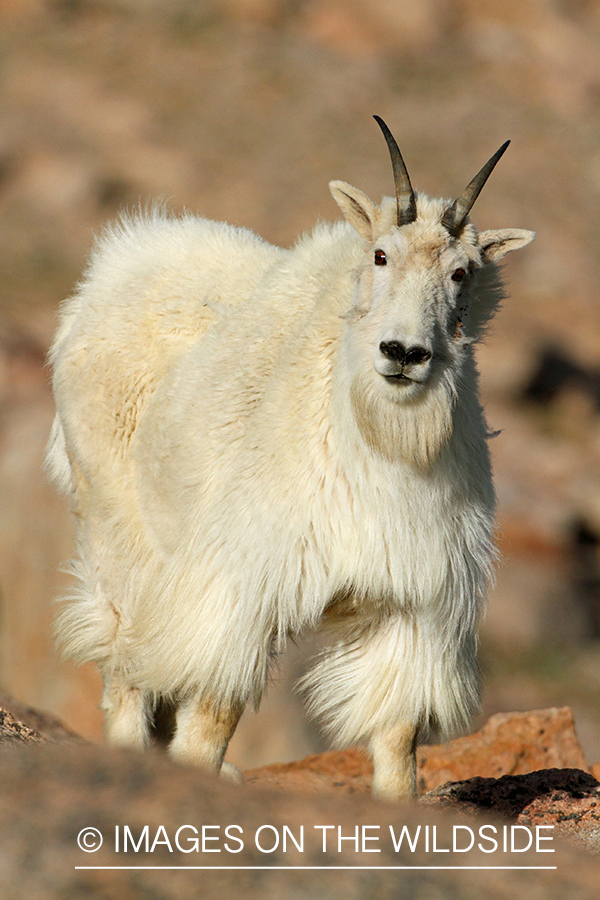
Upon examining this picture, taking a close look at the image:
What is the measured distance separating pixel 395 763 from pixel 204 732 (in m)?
0.74

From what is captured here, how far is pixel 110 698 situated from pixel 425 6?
24.1 m

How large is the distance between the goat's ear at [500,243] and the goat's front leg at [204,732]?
1965 millimetres

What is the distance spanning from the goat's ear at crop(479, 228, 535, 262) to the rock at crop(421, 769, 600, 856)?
2.15 m

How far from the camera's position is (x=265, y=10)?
82.3 feet

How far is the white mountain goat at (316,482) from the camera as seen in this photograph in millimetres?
3828

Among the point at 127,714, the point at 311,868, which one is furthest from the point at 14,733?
the point at 311,868

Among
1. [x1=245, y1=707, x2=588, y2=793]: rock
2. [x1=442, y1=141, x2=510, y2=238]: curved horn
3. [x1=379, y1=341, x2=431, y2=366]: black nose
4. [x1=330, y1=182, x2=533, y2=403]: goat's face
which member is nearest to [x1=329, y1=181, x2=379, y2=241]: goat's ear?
[x1=330, y1=182, x2=533, y2=403]: goat's face

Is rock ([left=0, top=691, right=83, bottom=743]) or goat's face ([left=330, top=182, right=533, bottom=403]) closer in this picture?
goat's face ([left=330, top=182, right=533, bottom=403])

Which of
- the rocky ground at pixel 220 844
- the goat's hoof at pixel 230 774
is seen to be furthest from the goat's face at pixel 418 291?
the goat's hoof at pixel 230 774

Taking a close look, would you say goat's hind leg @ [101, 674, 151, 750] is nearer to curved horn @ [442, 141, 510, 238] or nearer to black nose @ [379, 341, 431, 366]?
black nose @ [379, 341, 431, 366]

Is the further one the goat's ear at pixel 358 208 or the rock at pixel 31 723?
the rock at pixel 31 723

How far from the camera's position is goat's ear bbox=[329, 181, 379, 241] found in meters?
4.02

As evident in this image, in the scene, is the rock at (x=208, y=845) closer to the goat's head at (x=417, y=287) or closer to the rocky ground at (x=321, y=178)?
the goat's head at (x=417, y=287)

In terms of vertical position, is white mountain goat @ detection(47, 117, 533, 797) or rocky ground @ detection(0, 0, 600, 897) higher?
rocky ground @ detection(0, 0, 600, 897)
